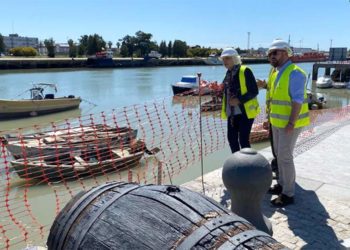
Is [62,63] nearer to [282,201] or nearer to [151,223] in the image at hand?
[282,201]

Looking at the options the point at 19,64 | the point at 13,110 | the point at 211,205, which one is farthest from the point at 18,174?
the point at 19,64

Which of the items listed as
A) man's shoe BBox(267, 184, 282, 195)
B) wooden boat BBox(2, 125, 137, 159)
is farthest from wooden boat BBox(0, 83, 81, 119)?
man's shoe BBox(267, 184, 282, 195)

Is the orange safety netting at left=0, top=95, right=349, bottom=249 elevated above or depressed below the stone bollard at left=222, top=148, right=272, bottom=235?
below

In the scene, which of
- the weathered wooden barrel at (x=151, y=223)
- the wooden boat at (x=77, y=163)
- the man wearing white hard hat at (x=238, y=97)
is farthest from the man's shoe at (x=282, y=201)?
the wooden boat at (x=77, y=163)

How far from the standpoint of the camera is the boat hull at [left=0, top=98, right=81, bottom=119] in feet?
75.7

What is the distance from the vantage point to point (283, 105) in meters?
4.55

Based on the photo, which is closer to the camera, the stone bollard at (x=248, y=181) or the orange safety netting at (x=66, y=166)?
the stone bollard at (x=248, y=181)

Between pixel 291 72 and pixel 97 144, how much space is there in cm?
754

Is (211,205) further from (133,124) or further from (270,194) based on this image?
(133,124)

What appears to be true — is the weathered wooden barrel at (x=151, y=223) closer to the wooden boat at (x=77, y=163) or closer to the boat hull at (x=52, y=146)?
the wooden boat at (x=77, y=163)

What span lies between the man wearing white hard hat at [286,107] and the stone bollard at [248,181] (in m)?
1.27

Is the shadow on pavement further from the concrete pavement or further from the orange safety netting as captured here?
the orange safety netting

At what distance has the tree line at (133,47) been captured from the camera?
103 m

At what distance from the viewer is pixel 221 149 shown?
43.5 ft
